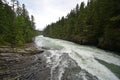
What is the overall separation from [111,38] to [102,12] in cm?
674

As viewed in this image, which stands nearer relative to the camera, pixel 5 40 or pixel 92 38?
pixel 5 40

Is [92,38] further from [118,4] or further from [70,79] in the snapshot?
[70,79]

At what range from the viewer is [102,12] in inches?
989

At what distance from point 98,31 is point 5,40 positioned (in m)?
18.6

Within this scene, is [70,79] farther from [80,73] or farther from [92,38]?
[92,38]

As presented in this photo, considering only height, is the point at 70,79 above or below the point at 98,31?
below

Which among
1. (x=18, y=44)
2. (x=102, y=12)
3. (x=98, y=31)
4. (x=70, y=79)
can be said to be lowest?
(x=70, y=79)

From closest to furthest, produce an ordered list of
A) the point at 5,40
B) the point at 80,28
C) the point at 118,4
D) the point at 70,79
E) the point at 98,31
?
the point at 70,79
the point at 118,4
the point at 5,40
the point at 98,31
the point at 80,28

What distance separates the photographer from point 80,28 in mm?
39688

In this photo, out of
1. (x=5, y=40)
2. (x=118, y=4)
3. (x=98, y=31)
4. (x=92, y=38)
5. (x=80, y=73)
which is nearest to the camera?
(x=80, y=73)

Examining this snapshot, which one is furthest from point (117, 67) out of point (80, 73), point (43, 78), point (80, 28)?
point (80, 28)

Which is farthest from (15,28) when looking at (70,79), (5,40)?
(70,79)

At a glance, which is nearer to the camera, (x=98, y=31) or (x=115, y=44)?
(x=115, y=44)

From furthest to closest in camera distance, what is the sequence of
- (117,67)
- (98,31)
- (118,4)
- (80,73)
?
(98,31) < (118,4) < (117,67) < (80,73)
